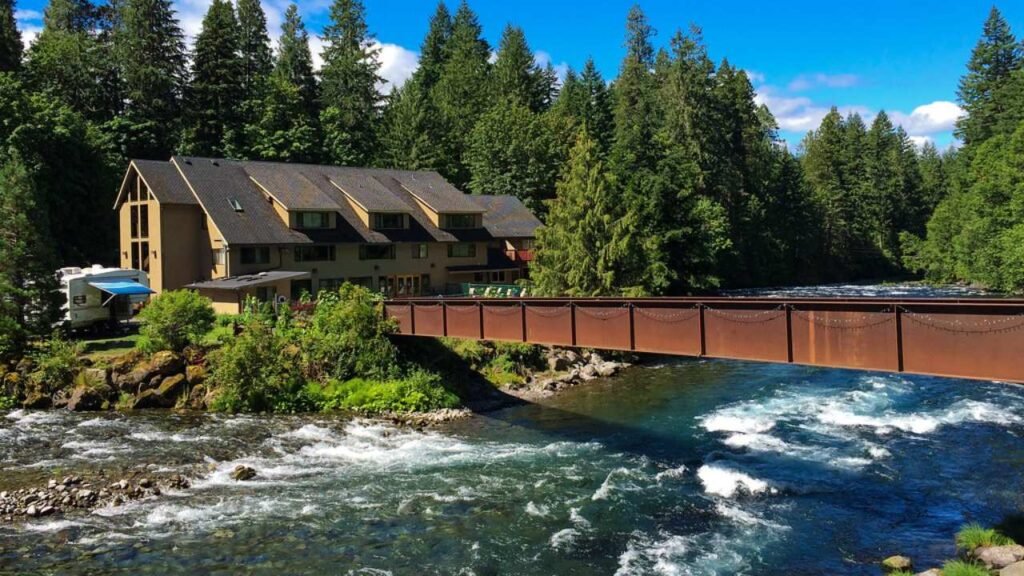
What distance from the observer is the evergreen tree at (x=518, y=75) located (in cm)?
11594

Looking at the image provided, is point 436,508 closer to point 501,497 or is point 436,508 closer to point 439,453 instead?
point 501,497

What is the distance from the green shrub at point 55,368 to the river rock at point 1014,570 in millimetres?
38461

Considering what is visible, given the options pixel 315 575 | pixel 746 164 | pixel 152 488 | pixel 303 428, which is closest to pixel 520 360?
pixel 303 428

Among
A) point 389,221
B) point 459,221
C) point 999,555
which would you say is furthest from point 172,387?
point 459,221

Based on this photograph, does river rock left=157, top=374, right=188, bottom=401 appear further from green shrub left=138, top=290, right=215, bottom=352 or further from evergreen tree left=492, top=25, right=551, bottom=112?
evergreen tree left=492, top=25, right=551, bottom=112

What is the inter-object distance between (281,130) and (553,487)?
6721 cm

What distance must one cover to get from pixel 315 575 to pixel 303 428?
46.2ft

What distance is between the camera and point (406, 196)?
2665 inches

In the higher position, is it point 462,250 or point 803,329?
point 462,250

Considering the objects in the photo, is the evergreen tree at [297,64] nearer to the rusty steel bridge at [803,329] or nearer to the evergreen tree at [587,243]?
the evergreen tree at [587,243]

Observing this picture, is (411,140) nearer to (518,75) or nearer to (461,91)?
(461,91)

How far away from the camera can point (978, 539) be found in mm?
19125

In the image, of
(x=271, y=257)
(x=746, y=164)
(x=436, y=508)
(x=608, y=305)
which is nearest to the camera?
(x=436, y=508)

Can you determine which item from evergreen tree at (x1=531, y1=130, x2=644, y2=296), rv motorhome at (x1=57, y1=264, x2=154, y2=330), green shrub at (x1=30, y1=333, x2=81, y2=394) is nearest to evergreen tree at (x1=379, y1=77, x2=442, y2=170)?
evergreen tree at (x1=531, y1=130, x2=644, y2=296)
